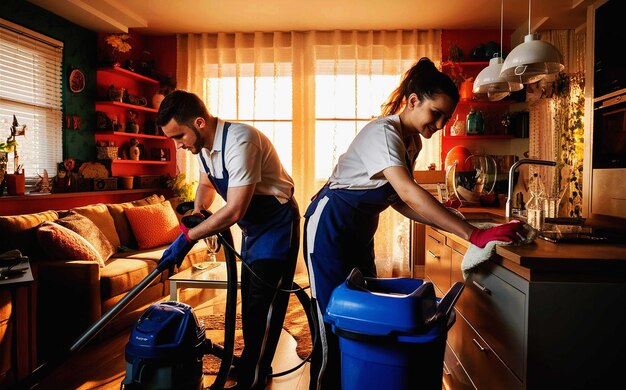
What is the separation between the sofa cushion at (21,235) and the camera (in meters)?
2.83

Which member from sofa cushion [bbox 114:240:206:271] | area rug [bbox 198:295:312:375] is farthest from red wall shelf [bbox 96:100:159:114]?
area rug [bbox 198:295:312:375]

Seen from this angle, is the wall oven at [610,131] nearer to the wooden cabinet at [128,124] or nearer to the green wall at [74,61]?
the wooden cabinet at [128,124]

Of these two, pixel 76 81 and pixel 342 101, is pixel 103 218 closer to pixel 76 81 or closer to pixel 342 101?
pixel 76 81

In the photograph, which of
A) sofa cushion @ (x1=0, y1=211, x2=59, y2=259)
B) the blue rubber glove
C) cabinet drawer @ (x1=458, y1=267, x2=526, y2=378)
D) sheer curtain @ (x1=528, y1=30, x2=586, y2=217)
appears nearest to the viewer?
cabinet drawer @ (x1=458, y1=267, x2=526, y2=378)

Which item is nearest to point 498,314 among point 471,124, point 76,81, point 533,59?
point 533,59

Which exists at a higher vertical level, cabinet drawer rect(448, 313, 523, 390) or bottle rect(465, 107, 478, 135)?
bottle rect(465, 107, 478, 135)

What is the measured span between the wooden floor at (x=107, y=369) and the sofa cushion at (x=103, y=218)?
1061mm

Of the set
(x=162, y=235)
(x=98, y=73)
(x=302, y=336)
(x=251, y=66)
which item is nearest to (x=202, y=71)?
(x=251, y=66)

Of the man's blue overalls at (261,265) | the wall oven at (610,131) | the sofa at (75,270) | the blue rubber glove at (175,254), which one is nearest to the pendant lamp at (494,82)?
the wall oven at (610,131)

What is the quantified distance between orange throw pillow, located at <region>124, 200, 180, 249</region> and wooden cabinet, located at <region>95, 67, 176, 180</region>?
91cm

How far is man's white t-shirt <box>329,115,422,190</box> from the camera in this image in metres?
1.44

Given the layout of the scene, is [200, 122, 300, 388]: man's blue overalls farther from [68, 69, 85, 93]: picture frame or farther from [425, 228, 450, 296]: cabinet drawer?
[68, 69, 85, 93]: picture frame

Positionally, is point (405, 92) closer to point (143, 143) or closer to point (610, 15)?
point (610, 15)

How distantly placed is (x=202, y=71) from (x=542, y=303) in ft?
15.7
